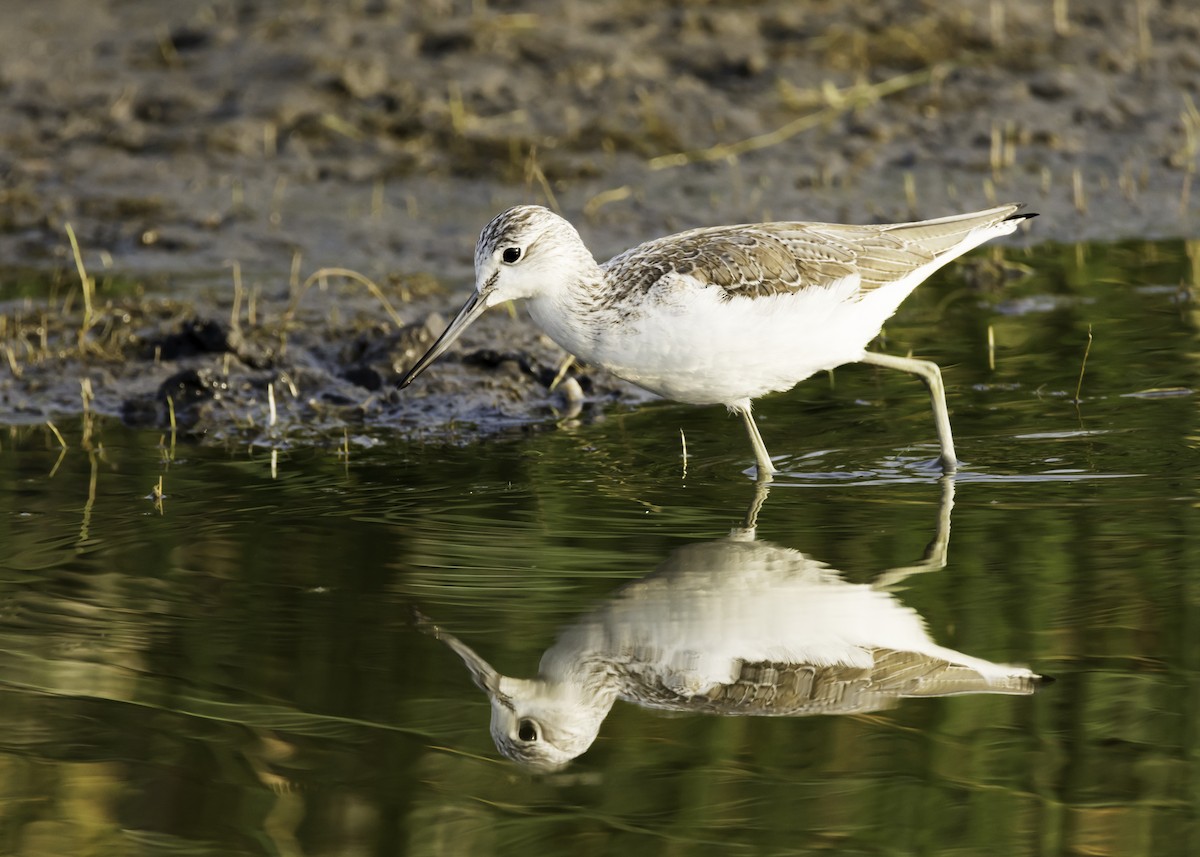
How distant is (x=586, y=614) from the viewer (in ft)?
17.4

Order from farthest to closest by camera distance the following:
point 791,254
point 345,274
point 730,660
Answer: point 345,274
point 791,254
point 730,660

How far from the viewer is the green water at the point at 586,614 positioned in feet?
13.2

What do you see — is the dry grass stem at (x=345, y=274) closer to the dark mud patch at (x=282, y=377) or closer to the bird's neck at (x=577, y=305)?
the dark mud patch at (x=282, y=377)

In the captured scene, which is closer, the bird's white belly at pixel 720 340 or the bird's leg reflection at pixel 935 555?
the bird's leg reflection at pixel 935 555

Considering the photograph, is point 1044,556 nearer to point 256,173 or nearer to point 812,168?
point 812,168

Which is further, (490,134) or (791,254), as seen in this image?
(490,134)

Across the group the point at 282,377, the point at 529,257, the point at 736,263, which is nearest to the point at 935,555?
the point at 736,263

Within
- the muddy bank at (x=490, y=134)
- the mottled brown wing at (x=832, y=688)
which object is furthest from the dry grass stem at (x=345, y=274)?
the mottled brown wing at (x=832, y=688)

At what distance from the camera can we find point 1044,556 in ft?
18.6

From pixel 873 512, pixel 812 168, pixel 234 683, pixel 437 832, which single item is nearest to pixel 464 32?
pixel 812 168

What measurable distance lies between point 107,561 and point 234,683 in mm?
1402

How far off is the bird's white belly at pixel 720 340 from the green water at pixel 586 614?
441mm

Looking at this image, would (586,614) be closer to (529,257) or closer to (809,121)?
(529,257)

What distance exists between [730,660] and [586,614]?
1.97 feet
